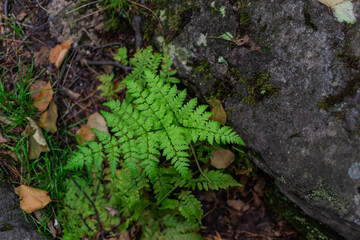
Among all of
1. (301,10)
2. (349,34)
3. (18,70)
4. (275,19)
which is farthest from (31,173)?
(349,34)

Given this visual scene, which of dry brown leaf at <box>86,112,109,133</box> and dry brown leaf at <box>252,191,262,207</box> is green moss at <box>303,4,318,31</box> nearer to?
dry brown leaf at <box>252,191,262,207</box>

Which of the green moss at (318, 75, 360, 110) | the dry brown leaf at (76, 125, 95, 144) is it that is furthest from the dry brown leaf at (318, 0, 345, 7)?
the dry brown leaf at (76, 125, 95, 144)

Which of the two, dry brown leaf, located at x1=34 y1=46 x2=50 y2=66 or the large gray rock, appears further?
dry brown leaf, located at x1=34 y1=46 x2=50 y2=66

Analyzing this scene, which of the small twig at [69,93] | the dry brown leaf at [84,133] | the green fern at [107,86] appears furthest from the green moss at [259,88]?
the small twig at [69,93]

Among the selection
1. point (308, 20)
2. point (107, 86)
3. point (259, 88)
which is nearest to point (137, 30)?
point (107, 86)

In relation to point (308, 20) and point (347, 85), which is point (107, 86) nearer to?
point (308, 20)

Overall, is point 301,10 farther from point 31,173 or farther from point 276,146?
point 31,173
